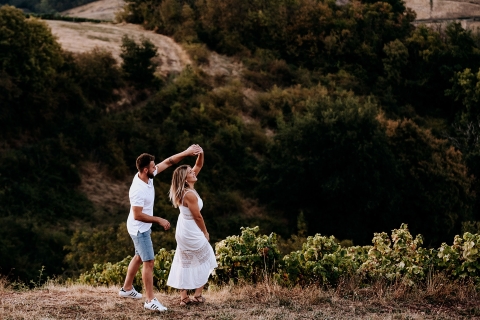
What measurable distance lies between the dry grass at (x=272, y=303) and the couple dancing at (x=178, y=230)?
0.36m

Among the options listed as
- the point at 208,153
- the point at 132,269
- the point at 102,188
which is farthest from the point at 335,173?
the point at 132,269

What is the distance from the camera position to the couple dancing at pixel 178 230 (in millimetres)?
7961

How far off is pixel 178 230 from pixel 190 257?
1.27ft

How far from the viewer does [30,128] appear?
30.0 metres

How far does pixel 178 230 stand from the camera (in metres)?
8.28

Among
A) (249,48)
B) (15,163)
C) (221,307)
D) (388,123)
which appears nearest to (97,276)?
(221,307)

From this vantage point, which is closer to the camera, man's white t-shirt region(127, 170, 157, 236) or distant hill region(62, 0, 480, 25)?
man's white t-shirt region(127, 170, 157, 236)

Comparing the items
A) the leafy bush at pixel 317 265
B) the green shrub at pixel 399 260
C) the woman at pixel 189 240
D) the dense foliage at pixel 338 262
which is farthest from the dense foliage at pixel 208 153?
the woman at pixel 189 240

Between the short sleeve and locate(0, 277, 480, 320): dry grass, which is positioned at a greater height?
the short sleeve

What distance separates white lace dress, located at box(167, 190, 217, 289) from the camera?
820 cm

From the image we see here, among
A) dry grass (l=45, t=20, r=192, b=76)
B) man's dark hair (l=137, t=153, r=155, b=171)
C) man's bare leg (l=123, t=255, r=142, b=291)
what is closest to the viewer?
man's dark hair (l=137, t=153, r=155, b=171)

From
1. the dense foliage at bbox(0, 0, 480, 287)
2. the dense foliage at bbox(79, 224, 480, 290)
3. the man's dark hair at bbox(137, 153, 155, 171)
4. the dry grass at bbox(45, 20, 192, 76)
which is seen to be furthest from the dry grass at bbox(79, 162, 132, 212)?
the man's dark hair at bbox(137, 153, 155, 171)

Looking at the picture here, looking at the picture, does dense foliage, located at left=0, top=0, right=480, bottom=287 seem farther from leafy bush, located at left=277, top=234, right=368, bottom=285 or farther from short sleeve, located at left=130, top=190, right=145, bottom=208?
short sleeve, located at left=130, top=190, right=145, bottom=208

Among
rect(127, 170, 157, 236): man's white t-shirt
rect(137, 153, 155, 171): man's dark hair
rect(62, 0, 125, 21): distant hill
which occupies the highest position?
rect(62, 0, 125, 21): distant hill
